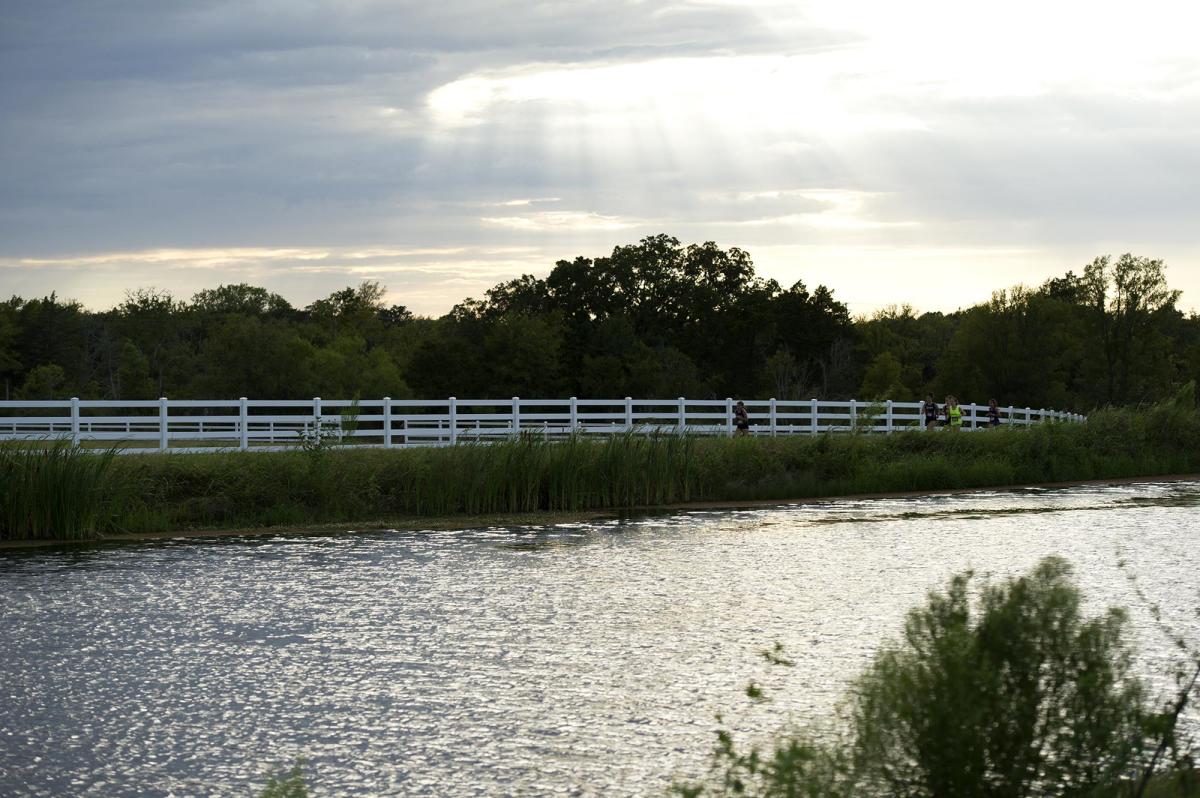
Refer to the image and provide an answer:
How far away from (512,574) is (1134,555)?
701 centimetres

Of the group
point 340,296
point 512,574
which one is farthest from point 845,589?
point 340,296

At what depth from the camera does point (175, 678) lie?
970 cm

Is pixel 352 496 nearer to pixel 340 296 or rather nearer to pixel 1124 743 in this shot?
pixel 1124 743

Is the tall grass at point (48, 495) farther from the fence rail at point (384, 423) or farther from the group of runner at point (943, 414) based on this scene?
the group of runner at point (943, 414)

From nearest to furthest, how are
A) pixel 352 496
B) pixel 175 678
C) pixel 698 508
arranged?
pixel 175 678, pixel 352 496, pixel 698 508

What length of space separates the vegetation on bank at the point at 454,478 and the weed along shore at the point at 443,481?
22 mm

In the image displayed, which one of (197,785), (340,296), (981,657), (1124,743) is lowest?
(197,785)

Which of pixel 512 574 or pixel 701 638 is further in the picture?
pixel 512 574

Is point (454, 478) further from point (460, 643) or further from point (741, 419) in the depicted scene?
point (741, 419)

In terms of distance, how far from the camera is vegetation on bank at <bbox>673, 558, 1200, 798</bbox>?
526 centimetres

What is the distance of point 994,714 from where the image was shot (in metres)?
5.44

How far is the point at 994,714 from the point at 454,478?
16.5 m

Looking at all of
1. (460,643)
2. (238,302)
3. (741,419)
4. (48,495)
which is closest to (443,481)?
(48,495)

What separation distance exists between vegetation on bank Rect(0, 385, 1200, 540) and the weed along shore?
2cm
